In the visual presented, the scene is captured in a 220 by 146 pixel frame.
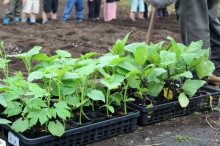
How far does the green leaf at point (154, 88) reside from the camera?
8.05 ft

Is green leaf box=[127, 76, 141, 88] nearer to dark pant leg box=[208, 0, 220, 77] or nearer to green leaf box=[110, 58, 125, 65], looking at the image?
green leaf box=[110, 58, 125, 65]

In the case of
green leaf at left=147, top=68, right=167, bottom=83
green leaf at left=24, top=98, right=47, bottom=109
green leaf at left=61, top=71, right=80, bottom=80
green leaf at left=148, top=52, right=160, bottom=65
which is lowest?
green leaf at left=24, top=98, right=47, bottom=109

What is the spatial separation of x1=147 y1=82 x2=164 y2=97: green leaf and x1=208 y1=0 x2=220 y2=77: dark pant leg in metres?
1.25

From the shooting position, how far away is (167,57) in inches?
94.7

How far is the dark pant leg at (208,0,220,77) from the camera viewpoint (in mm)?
3320

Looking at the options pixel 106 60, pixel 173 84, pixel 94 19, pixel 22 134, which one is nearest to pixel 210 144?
pixel 173 84

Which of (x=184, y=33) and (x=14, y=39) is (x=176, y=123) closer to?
(x=184, y=33)

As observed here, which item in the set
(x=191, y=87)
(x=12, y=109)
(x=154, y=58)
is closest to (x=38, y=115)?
(x=12, y=109)

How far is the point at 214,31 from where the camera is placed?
3.50 metres

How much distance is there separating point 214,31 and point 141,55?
1.42m

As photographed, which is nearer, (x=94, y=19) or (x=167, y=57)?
(x=167, y=57)

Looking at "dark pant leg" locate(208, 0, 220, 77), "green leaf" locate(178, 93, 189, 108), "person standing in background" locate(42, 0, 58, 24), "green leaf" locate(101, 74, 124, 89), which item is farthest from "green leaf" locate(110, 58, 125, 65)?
"person standing in background" locate(42, 0, 58, 24)

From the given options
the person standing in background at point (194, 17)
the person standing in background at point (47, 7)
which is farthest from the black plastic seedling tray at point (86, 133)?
the person standing in background at point (47, 7)

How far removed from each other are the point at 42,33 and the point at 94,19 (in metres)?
2.86
